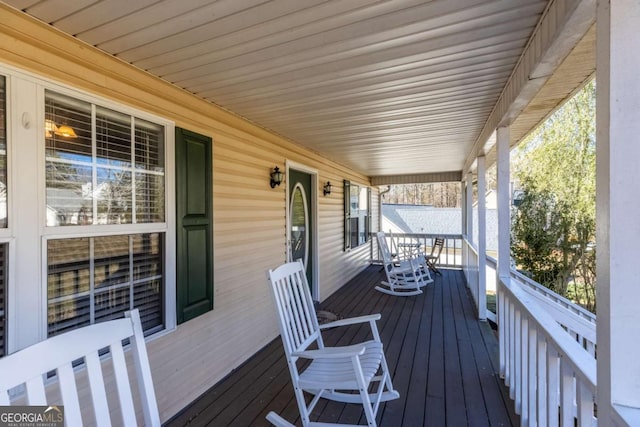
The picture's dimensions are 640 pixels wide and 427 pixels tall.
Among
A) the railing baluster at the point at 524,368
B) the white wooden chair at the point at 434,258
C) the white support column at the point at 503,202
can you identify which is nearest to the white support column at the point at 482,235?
the white support column at the point at 503,202

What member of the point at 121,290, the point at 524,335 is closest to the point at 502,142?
the point at 524,335

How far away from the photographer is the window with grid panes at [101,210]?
1.65 meters

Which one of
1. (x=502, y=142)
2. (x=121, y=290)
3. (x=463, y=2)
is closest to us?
(x=463, y=2)

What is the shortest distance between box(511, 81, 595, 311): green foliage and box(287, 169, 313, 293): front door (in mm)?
4407

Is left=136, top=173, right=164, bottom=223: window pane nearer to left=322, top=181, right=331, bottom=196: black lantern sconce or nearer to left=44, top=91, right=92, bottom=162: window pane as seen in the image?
left=44, top=91, right=92, bottom=162: window pane

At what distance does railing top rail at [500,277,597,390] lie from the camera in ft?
3.86

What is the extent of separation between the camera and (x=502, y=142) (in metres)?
2.70

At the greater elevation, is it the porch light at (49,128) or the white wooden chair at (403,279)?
the porch light at (49,128)

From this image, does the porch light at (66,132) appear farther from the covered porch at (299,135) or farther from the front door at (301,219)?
the front door at (301,219)

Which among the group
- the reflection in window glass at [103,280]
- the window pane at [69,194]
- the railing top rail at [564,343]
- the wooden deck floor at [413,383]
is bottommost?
the wooden deck floor at [413,383]

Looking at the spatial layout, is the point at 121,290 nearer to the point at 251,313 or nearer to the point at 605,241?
the point at 251,313

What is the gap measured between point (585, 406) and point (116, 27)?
8.77 feet

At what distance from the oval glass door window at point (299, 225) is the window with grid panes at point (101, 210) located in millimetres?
2218

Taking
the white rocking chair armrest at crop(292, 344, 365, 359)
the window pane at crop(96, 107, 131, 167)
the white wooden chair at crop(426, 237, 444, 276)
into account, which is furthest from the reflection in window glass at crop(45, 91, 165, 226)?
the white wooden chair at crop(426, 237, 444, 276)
